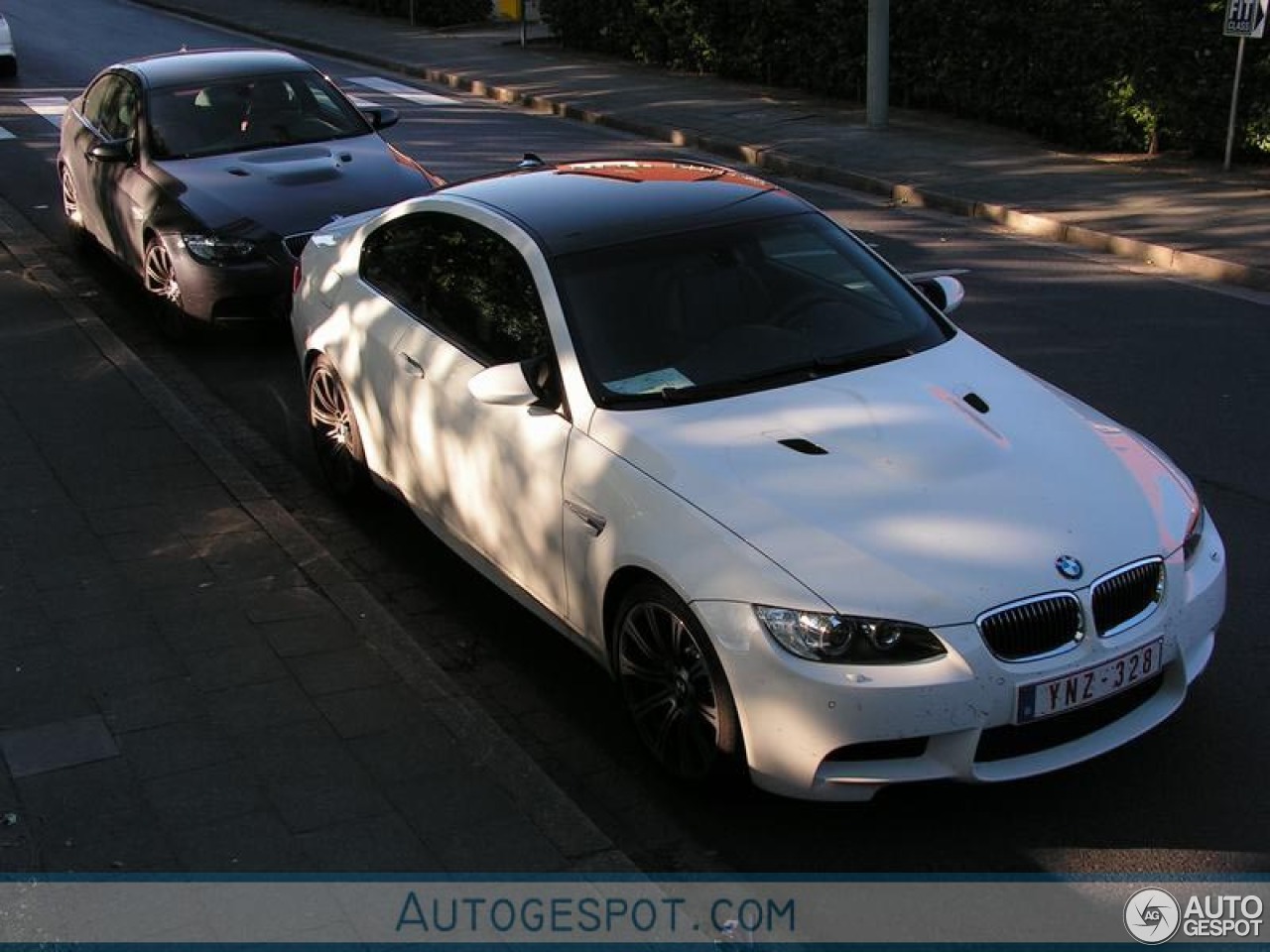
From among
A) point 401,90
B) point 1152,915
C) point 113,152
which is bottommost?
point 1152,915

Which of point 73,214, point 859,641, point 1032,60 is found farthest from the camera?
point 1032,60

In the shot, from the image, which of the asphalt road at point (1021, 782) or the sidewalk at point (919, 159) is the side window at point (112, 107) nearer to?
the asphalt road at point (1021, 782)

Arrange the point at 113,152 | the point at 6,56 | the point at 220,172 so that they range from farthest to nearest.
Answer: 1. the point at 6,56
2. the point at 113,152
3. the point at 220,172

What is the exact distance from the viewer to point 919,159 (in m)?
16.2

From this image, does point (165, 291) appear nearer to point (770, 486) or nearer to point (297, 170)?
point (297, 170)

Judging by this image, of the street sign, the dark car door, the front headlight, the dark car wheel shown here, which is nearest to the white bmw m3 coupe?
the front headlight

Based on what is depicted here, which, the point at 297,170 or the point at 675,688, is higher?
the point at 297,170

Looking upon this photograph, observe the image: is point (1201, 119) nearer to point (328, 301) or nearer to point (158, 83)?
point (158, 83)

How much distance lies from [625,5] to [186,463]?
1806cm

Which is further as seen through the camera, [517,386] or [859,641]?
[517,386]

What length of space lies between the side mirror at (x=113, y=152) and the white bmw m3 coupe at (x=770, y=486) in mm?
4504

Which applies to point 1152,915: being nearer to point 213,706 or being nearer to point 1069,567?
point 1069,567

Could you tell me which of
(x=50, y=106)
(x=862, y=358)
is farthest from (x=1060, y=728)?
(x=50, y=106)

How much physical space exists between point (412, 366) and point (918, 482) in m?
2.35
